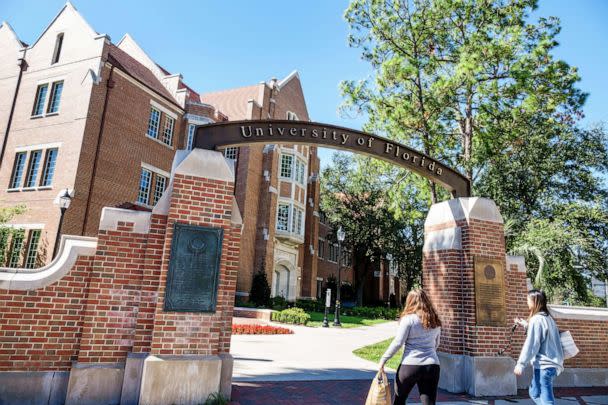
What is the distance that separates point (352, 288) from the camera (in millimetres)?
44219

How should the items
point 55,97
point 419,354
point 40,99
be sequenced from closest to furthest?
point 419,354, point 55,97, point 40,99

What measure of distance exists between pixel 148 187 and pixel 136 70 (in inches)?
286

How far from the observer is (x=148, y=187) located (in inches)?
838

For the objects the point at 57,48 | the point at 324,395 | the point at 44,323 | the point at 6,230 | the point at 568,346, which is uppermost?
the point at 57,48

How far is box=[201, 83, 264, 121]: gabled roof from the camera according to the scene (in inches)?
1174

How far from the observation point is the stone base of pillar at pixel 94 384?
16.3 ft

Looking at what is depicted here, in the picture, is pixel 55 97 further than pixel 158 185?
No

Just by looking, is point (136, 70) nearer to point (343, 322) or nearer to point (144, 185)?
point (144, 185)

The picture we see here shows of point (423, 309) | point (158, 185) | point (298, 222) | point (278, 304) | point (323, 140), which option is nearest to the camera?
point (423, 309)

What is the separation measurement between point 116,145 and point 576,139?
23.5 meters

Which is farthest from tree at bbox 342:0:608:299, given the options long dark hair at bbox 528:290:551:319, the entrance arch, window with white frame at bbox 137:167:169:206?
window with white frame at bbox 137:167:169:206

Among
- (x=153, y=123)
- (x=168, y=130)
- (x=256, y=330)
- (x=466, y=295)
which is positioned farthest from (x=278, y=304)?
(x=466, y=295)

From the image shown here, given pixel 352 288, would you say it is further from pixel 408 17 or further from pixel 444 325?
pixel 444 325

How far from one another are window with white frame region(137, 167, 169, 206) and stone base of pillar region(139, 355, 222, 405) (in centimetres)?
1704
